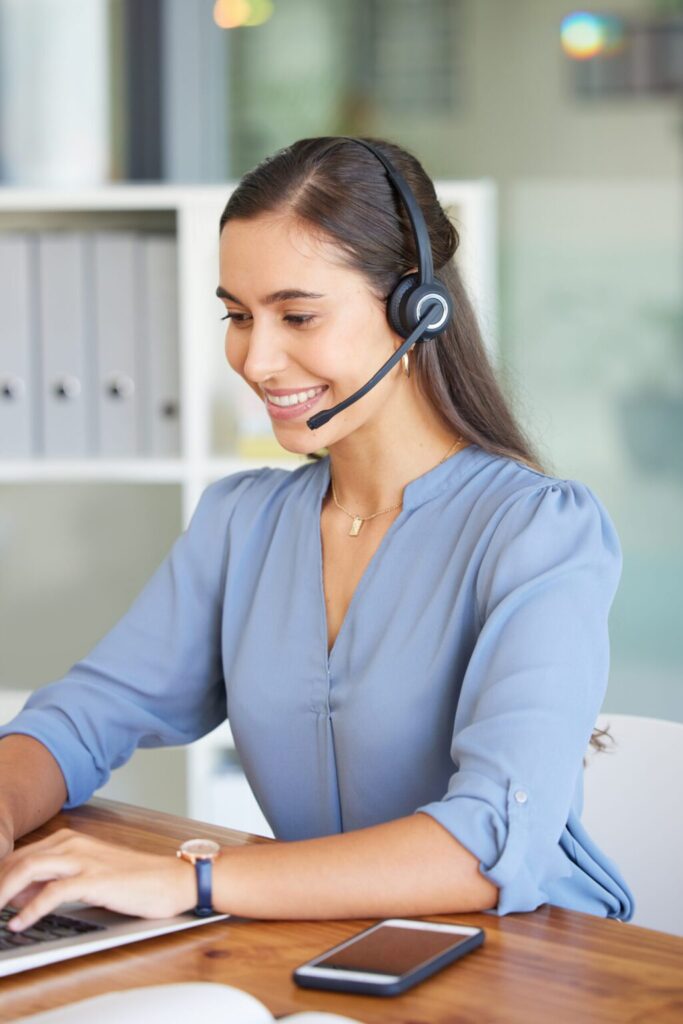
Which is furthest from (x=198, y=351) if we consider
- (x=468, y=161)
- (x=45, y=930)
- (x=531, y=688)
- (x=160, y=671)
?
(x=45, y=930)

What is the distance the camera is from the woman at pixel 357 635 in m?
1.01

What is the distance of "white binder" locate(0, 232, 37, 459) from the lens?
2391 millimetres

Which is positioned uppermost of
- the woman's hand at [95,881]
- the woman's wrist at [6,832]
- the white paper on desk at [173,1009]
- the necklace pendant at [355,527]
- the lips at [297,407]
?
the lips at [297,407]

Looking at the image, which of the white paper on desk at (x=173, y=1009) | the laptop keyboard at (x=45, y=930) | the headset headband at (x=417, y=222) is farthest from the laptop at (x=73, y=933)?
the headset headband at (x=417, y=222)

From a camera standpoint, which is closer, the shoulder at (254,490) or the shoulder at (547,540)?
the shoulder at (547,540)

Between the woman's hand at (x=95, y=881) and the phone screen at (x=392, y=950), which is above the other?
the woman's hand at (x=95, y=881)

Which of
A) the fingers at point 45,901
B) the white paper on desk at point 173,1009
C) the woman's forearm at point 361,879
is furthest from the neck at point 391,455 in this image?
the white paper on desk at point 173,1009

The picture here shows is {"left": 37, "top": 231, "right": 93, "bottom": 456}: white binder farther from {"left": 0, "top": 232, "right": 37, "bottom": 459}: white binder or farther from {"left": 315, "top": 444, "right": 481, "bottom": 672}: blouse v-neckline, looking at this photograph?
{"left": 315, "top": 444, "right": 481, "bottom": 672}: blouse v-neckline

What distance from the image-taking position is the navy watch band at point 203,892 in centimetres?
99

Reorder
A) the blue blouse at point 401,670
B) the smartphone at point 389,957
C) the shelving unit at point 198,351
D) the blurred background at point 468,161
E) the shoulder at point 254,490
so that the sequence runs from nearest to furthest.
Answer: the smartphone at point 389,957 < the blue blouse at point 401,670 < the shoulder at point 254,490 < the shelving unit at point 198,351 < the blurred background at point 468,161

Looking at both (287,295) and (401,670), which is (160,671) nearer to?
(401,670)

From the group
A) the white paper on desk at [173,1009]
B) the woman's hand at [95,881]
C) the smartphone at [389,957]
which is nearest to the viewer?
the white paper on desk at [173,1009]

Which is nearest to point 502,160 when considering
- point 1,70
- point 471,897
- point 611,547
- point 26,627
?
point 1,70

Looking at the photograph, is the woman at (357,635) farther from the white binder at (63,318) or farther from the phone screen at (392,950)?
the white binder at (63,318)
